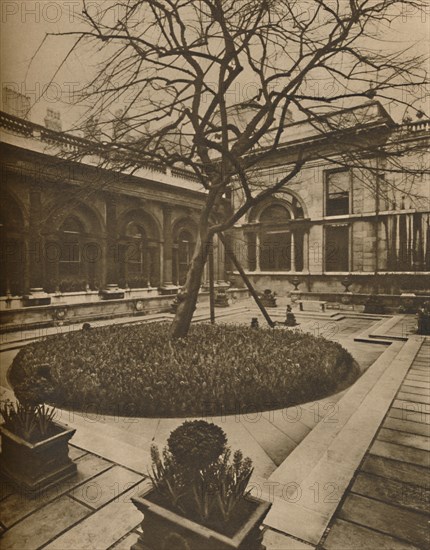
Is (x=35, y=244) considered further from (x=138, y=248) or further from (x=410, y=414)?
(x=410, y=414)

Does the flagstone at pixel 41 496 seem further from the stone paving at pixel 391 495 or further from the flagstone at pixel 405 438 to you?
the flagstone at pixel 405 438

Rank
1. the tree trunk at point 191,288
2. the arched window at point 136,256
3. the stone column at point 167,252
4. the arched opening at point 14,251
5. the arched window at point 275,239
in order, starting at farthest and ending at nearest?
the arched window at point 275,239 < the arched window at point 136,256 < the stone column at point 167,252 < the tree trunk at point 191,288 < the arched opening at point 14,251

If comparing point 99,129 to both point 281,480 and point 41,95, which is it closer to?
point 41,95

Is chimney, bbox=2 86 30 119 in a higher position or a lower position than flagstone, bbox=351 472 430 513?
higher

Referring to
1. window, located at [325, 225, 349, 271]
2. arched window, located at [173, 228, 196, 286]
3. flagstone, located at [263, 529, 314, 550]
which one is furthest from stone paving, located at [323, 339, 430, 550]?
window, located at [325, 225, 349, 271]

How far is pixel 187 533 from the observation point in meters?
1.97

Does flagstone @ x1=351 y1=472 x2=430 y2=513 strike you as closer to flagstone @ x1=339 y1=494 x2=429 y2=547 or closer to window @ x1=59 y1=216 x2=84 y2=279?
flagstone @ x1=339 y1=494 x2=429 y2=547

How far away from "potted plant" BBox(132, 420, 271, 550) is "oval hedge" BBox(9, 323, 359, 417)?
1597mm

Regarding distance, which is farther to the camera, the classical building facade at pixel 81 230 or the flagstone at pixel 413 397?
the classical building facade at pixel 81 230

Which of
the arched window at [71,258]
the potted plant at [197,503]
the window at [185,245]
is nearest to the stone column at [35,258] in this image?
the arched window at [71,258]

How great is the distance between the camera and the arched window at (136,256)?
10.1m

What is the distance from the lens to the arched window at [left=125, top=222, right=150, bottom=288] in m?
10.1

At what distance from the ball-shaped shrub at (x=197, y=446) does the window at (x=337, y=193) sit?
1611 cm

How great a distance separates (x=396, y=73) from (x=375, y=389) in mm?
4417
